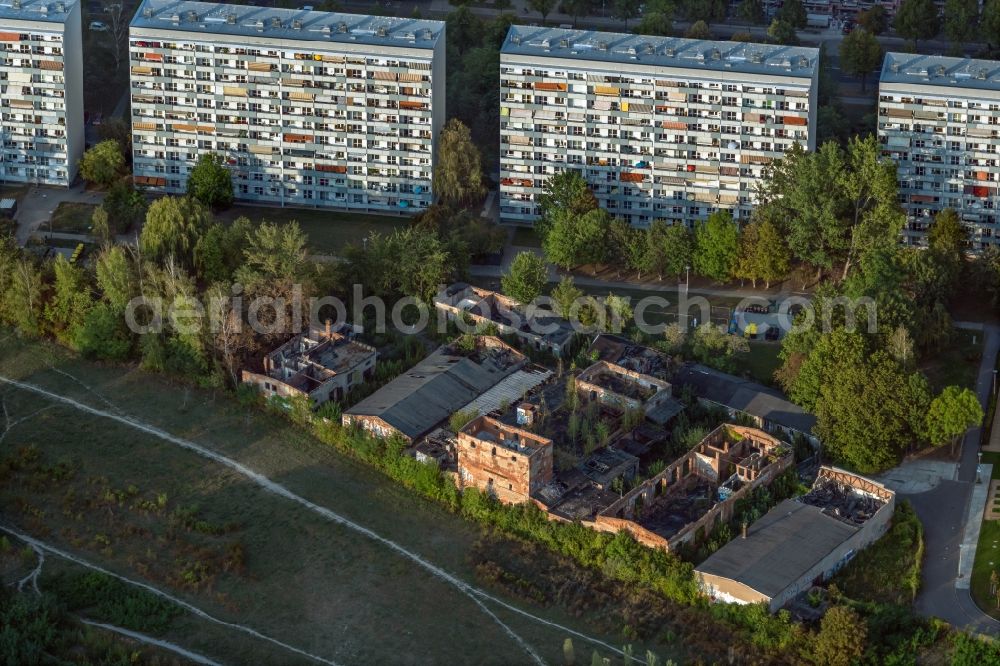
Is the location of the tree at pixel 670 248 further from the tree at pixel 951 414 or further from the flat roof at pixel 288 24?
the tree at pixel 951 414

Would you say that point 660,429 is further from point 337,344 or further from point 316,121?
point 316,121

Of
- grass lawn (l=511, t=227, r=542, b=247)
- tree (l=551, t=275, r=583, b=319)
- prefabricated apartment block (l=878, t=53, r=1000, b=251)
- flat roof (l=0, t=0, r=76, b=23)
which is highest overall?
flat roof (l=0, t=0, r=76, b=23)

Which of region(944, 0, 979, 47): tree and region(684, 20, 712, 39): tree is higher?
region(944, 0, 979, 47): tree


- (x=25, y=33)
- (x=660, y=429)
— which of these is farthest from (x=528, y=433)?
(x=25, y=33)

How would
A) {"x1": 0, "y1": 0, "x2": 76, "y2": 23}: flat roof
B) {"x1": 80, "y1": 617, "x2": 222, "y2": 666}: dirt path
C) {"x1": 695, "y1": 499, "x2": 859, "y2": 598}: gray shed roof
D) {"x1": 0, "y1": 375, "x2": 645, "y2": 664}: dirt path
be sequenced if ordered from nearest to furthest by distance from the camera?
1. {"x1": 80, "y1": 617, "x2": 222, "y2": 666}: dirt path
2. {"x1": 0, "y1": 375, "x2": 645, "y2": 664}: dirt path
3. {"x1": 695, "y1": 499, "x2": 859, "y2": 598}: gray shed roof
4. {"x1": 0, "y1": 0, "x2": 76, "y2": 23}: flat roof

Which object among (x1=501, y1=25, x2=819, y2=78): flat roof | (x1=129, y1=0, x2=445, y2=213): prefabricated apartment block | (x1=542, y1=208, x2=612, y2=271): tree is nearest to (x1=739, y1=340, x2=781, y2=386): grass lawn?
(x1=542, y1=208, x2=612, y2=271): tree

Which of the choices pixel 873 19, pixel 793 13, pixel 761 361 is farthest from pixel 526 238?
pixel 873 19

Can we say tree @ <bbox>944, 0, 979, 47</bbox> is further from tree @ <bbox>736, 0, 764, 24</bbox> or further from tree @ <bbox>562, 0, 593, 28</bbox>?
tree @ <bbox>562, 0, 593, 28</bbox>

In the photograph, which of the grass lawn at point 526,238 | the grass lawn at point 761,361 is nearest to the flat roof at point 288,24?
the grass lawn at point 526,238
